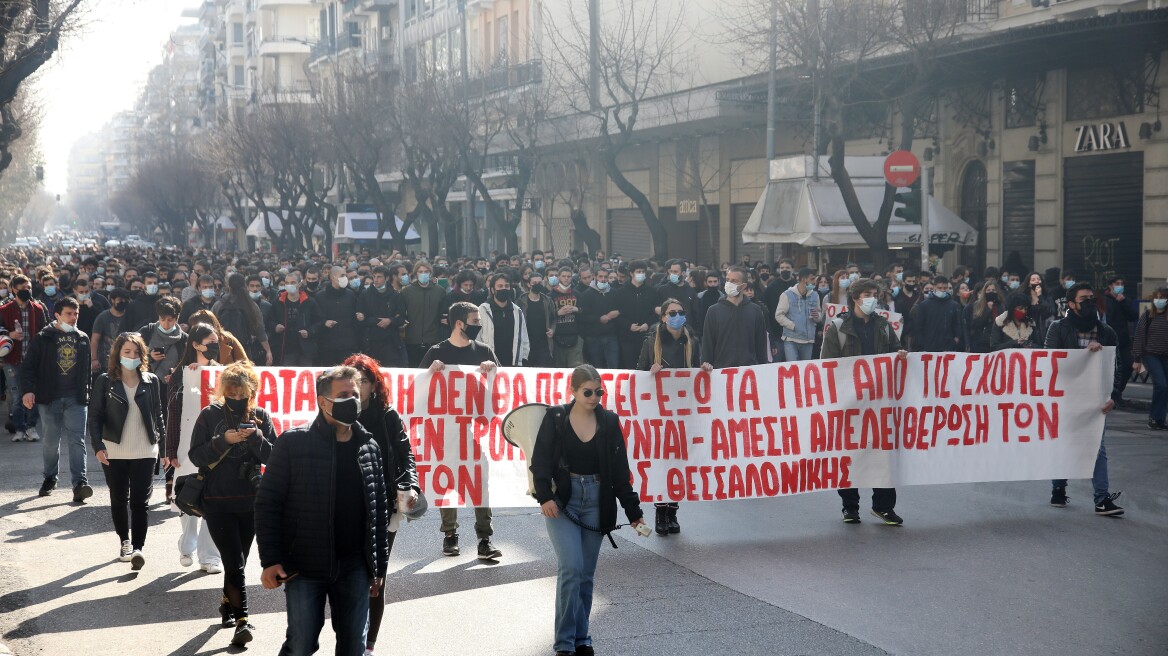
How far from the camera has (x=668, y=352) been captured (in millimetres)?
9609

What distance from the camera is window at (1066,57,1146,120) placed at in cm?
2170

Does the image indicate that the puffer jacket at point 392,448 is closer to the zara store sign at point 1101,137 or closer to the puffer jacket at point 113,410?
the puffer jacket at point 113,410

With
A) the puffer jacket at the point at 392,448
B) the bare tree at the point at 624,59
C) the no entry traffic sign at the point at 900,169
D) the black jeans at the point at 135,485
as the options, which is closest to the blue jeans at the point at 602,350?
the no entry traffic sign at the point at 900,169

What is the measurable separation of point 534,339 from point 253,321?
3501mm

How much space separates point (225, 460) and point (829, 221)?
1922cm

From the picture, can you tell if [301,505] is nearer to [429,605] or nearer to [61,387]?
[429,605]

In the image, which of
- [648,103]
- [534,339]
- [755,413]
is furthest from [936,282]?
[648,103]

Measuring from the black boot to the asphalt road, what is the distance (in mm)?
151

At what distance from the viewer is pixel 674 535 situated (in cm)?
922

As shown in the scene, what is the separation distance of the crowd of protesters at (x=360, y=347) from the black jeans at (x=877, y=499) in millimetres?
22

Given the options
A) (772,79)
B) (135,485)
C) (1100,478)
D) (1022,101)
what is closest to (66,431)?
(135,485)

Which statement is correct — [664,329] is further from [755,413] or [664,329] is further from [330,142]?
[330,142]

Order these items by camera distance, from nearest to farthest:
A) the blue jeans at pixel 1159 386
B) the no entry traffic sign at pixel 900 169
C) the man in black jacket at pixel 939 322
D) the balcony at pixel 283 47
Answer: the blue jeans at pixel 1159 386
the man in black jacket at pixel 939 322
the no entry traffic sign at pixel 900 169
the balcony at pixel 283 47

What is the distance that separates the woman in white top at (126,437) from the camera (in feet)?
27.6
